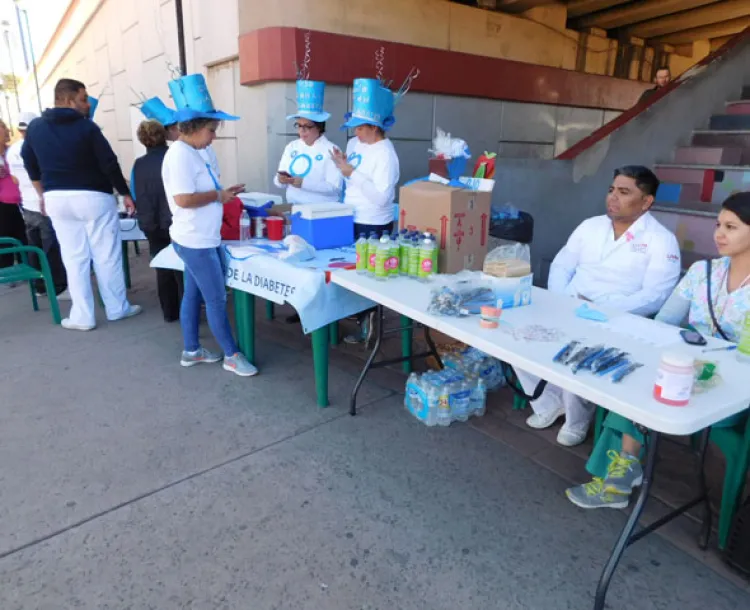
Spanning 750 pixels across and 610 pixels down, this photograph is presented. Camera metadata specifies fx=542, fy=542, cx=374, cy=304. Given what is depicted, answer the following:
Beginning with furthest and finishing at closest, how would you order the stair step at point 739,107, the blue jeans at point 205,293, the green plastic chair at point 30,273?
1. the stair step at point 739,107
2. the green plastic chair at point 30,273
3. the blue jeans at point 205,293

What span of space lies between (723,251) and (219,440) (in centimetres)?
238

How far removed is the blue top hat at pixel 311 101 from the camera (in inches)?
145

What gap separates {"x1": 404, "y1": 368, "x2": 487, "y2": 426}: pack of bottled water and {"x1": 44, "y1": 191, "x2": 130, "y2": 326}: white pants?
2.74m

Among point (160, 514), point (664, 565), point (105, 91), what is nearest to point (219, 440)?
point (160, 514)

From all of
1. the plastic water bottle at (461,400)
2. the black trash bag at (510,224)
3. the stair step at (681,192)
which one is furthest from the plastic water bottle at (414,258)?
the stair step at (681,192)

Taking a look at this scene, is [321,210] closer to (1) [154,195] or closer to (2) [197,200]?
(2) [197,200]

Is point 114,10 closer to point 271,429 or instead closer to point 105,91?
point 105,91

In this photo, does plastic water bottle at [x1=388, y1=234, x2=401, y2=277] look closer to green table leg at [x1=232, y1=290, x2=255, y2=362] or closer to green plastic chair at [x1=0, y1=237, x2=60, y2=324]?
green table leg at [x1=232, y1=290, x2=255, y2=362]

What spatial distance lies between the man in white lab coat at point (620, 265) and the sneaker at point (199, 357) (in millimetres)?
2018

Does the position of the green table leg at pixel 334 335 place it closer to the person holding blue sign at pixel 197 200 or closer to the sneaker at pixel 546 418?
the person holding blue sign at pixel 197 200

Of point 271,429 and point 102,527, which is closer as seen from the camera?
point 102,527

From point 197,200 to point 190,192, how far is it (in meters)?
0.06

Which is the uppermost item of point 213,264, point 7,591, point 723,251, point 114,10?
point 114,10

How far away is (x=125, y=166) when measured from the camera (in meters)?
10.5
